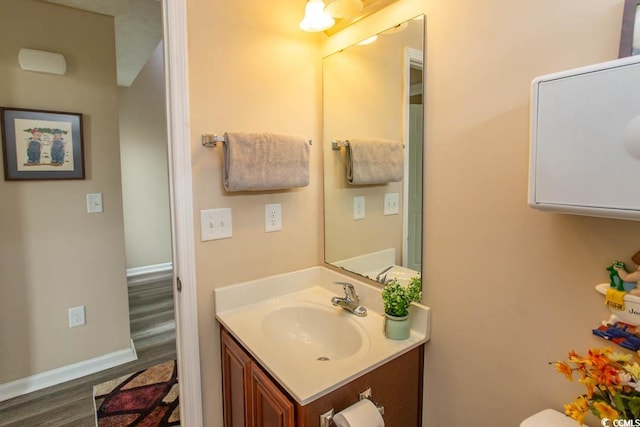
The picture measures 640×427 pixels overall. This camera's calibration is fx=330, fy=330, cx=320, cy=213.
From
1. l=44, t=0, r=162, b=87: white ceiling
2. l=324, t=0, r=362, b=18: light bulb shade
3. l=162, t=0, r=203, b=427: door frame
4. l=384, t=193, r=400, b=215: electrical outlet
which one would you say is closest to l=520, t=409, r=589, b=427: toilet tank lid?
l=384, t=193, r=400, b=215: electrical outlet

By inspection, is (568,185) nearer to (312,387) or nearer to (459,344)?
(459,344)

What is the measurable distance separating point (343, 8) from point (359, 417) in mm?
1461

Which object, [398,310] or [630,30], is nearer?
[630,30]

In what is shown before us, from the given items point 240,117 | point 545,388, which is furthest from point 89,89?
point 545,388

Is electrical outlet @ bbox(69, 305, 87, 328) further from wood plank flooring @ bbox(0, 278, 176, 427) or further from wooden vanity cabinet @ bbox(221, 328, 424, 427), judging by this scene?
wooden vanity cabinet @ bbox(221, 328, 424, 427)

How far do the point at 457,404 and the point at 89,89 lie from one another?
107 inches

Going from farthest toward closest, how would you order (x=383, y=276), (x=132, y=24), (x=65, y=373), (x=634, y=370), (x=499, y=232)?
(x=132, y=24) < (x=65, y=373) < (x=383, y=276) < (x=499, y=232) < (x=634, y=370)

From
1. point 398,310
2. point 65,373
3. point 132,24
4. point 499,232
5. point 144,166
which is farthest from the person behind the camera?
point 144,166

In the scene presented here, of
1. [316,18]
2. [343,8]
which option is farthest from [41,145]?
[343,8]

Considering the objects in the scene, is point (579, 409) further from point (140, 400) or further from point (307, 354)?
point (140, 400)

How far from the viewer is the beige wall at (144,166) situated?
170 inches

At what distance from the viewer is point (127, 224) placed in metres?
4.41

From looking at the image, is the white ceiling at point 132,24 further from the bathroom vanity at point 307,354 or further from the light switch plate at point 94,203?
the bathroom vanity at point 307,354

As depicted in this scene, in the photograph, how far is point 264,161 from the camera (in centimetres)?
135
